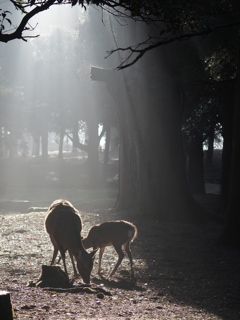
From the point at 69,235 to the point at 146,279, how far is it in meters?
1.58

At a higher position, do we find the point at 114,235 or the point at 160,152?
the point at 160,152

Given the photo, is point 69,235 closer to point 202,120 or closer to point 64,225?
point 64,225

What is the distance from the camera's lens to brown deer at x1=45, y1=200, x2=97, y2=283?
8961 millimetres

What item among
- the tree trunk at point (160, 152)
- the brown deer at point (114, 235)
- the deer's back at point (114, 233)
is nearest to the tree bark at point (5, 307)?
the brown deer at point (114, 235)

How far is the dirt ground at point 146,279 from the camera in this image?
6.95m

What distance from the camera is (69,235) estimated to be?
9.45m

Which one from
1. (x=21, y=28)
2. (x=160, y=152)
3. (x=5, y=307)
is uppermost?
(x=21, y=28)

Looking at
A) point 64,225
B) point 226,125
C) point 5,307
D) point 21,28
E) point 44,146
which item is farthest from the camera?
point 44,146

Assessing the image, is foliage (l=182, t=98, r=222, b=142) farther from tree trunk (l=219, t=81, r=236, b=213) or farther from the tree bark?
the tree bark

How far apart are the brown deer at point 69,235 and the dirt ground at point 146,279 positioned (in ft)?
1.15

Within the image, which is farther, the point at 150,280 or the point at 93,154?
the point at 93,154

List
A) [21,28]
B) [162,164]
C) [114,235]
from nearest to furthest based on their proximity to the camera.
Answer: [21,28] → [114,235] → [162,164]

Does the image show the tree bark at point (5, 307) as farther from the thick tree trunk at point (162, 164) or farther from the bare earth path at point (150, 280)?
the thick tree trunk at point (162, 164)

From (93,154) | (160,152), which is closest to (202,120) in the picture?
(160,152)
